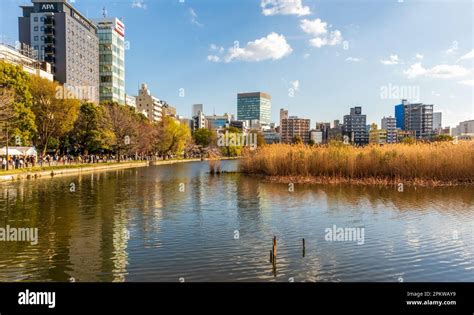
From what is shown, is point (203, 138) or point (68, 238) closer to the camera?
point (68, 238)

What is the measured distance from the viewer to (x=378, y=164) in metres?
32.7

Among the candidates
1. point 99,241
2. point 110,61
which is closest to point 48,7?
point 110,61

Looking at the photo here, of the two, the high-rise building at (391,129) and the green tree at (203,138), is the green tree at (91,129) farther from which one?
the high-rise building at (391,129)

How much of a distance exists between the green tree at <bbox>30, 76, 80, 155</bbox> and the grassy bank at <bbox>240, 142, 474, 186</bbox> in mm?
32543

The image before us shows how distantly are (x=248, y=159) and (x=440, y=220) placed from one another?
29.5 metres

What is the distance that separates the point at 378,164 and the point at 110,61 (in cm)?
9215

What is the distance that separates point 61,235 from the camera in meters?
14.7

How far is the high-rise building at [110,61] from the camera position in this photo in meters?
105

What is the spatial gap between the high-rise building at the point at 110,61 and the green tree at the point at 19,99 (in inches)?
2330

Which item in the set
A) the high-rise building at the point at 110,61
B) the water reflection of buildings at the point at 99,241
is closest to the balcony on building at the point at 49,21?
the high-rise building at the point at 110,61
